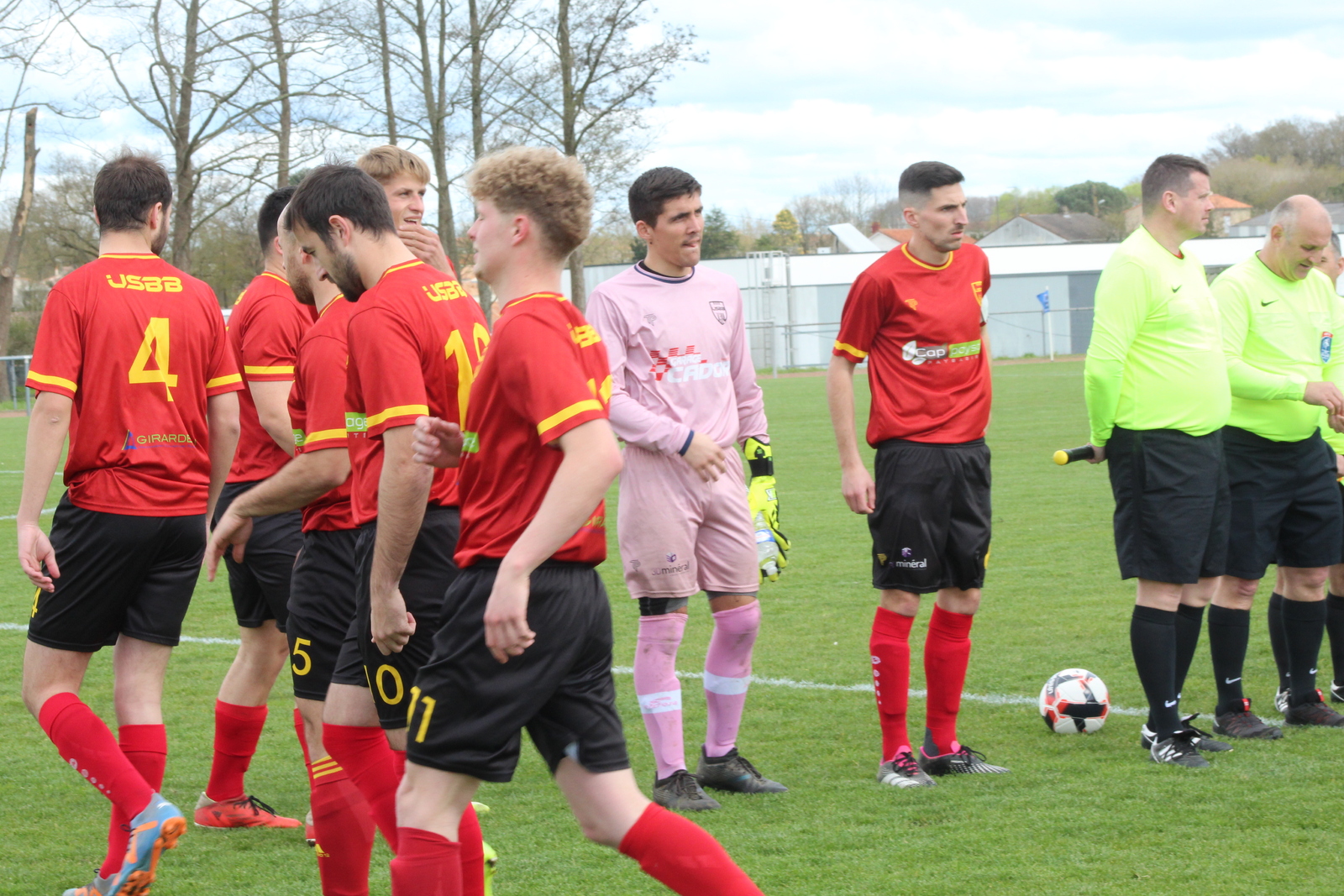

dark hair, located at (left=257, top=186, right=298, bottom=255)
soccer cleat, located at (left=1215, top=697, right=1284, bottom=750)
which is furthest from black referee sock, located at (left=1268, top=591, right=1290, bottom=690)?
dark hair, located at (left=257, top=186, right=298, bottom=255)

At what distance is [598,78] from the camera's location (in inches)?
1367

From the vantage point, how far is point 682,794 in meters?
4.63

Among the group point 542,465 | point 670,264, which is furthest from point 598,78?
point 542,465

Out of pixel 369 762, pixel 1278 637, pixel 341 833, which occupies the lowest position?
pixel 1278 637

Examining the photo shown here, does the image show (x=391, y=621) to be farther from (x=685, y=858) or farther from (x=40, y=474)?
(x=40, y=474)

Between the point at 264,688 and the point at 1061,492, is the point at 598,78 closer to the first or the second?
the point at 1061,492

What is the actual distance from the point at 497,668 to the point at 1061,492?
435 inches

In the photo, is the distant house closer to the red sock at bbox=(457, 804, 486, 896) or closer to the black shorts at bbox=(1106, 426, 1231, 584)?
the black shorts at bbox=(1106, 426, 1231, 584)

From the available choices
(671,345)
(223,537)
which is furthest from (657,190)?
(223,537)

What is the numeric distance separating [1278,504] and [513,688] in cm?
393

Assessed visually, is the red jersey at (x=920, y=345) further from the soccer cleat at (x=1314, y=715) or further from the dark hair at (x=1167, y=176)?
the soccer cleat at (x=1314, y=715)

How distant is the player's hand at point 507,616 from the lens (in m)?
2.52

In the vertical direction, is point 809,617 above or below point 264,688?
below

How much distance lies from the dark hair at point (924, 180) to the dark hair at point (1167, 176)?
2.53 ft
